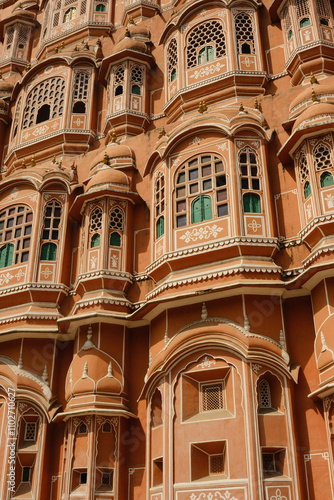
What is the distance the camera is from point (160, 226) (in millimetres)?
13891

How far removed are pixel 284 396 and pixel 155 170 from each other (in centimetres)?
697

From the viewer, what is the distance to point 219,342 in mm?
11273

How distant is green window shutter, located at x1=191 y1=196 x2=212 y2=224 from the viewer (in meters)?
12.9

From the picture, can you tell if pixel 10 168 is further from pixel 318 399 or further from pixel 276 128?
pixel 318 399

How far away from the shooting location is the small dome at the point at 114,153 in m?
16.0

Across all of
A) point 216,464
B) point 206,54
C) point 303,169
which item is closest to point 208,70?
point 206,54

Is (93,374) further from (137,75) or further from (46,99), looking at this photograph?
(46,99)

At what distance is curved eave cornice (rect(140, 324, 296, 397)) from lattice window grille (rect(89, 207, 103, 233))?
162 inches

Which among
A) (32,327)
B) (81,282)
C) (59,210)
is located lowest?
(32,327)

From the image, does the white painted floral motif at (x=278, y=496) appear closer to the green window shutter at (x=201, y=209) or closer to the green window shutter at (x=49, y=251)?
the green window shutter at (x=201, y=209)

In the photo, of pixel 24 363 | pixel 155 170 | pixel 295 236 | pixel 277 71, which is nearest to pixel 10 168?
pixel 155 170

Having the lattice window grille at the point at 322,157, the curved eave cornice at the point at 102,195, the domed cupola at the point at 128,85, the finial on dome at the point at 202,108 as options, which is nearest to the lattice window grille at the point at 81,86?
the domed cupola at the point at 128,85

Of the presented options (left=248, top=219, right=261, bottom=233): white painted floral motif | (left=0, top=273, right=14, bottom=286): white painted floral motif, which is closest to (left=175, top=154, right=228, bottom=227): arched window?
(left=248, top=219, right=261, bottom=233): white painted floral motif

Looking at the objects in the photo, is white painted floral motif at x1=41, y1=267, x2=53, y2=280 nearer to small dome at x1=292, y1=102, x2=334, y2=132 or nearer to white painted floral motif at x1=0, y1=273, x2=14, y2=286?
white painted floral motif at x1=0, y1=273, x2=14, y2=286
